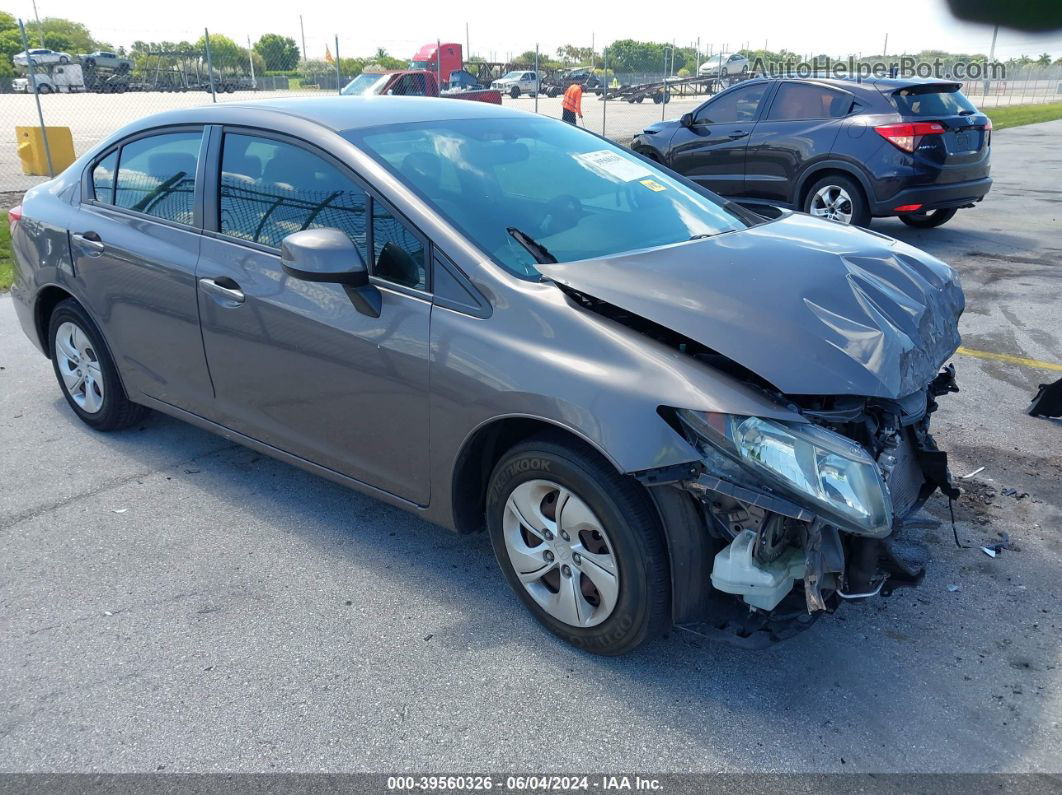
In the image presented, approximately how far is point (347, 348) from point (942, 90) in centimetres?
807

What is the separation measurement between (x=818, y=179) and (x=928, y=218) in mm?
1762

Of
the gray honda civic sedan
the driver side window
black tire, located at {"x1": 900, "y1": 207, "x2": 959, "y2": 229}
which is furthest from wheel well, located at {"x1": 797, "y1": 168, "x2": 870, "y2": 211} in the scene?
the gray honda civic sedan

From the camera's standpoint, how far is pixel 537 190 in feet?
11.6

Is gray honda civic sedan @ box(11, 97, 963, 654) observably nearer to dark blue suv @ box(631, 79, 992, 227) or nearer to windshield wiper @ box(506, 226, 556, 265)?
windshield wiper @ box(506, 226, 556, 265)

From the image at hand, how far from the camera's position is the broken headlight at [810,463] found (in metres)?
2.49

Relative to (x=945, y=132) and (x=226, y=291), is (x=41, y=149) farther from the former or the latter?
(x=945, y=132)

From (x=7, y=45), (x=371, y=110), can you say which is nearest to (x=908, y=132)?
(x=371, y=110)

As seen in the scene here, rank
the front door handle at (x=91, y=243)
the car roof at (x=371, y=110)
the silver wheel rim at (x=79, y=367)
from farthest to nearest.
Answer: the silver wheel rim at (x=79, y=367) < the front door handle at (x=91, y=243) < the car roof at (x=371, y=110)

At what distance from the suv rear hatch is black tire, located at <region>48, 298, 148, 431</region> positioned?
7376mm

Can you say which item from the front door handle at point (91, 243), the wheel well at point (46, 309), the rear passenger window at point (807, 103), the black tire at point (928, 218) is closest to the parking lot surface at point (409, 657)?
the wheel well at point (46, 309)

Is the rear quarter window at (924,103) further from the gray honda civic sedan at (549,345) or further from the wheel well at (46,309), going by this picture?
the wheel well at (46,309)

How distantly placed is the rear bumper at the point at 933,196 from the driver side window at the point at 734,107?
6.34ft

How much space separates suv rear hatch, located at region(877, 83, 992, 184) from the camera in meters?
8.73

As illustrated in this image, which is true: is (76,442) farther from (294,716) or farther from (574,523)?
(574,523)
